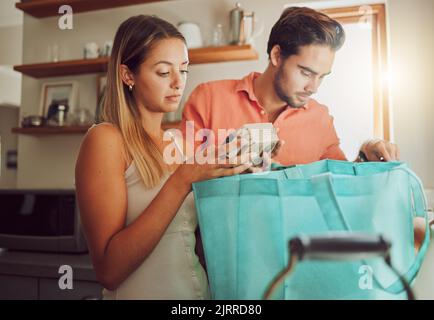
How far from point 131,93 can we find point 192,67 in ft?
0.46

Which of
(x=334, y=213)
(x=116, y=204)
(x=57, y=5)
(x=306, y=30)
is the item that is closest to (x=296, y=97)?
(x=306, y=30)

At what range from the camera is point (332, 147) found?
1.94 feet

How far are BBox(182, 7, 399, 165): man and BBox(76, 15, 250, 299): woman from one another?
12 centimetres

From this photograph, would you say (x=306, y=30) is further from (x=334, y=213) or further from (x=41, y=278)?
(x=41, y=278)

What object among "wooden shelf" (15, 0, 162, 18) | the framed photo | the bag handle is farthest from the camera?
the framed photo

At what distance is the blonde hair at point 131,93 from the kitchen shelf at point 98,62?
0.10m

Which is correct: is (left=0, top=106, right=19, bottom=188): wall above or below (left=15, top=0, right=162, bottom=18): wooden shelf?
below

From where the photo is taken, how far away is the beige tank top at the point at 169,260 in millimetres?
509

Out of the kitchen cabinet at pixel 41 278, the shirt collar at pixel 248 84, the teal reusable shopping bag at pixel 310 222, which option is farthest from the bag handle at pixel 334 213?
the kitchen cabinet at pixel 41 278

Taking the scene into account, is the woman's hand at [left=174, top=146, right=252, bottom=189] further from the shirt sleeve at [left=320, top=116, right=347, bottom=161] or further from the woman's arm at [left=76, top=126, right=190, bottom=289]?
the shirt sleeve at [left=320, top=116, right=347, bottom=161]

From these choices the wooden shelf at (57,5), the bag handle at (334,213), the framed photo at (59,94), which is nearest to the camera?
the bag handle at (334,213)

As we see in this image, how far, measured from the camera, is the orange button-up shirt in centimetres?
59

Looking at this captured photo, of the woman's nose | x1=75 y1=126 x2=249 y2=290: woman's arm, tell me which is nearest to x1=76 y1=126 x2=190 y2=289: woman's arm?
x1=75 y1=126 x2=249 y2=290: woman's arm

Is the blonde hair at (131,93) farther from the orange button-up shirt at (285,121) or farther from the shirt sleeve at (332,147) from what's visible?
the shirt sleeve at (332,147)
